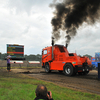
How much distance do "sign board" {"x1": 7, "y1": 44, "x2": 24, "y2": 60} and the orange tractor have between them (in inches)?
559

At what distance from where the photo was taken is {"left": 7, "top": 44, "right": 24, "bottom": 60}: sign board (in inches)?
1016

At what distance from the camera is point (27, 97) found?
389 cm

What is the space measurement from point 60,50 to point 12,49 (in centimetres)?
1689

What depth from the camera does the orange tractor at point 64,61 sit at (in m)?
10.00

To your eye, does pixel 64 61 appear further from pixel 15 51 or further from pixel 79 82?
pixel 15 51

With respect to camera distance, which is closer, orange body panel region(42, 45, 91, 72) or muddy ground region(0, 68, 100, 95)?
muddy ground region(0, 68, 100, 95)

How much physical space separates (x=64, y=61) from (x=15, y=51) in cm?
1808

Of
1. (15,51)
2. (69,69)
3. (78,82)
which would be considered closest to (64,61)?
(69,69)

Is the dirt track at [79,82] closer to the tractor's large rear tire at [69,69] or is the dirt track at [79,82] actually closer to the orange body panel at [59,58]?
the tractor's large rear tire at [69,69]

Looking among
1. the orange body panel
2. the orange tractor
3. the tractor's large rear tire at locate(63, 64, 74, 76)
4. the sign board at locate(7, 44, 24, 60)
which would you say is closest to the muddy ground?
the tractor's large rear tire at locate(63, 64, 74, 76)

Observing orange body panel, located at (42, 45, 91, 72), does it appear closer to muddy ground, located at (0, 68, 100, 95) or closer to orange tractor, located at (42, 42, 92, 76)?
orange tractor, located at (42, 42, 92, 76)

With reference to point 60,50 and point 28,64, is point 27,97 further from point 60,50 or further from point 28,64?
point 28,64

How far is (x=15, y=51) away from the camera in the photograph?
86.4ft

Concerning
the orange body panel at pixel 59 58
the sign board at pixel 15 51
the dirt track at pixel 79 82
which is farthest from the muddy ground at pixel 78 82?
the sign board at pixel 15 51
